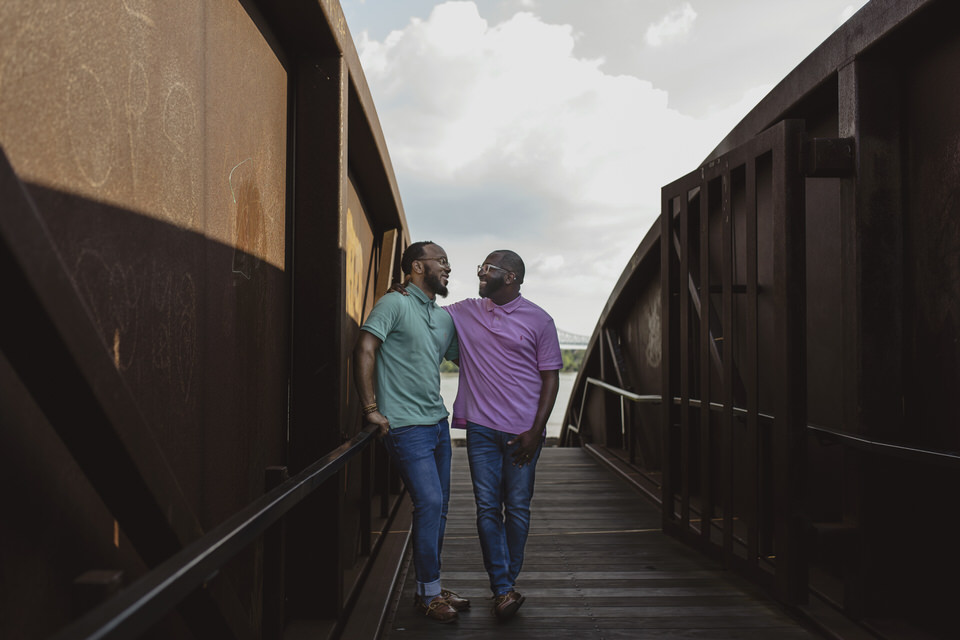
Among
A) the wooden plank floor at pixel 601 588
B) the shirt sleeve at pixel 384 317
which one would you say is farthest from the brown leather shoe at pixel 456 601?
the shirt sleeve at pixel 384 317

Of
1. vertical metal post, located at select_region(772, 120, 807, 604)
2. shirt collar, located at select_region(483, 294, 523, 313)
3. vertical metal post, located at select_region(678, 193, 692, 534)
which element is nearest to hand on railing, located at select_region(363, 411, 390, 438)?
shirt collar, located at select_region(483, 294, 523, 313)

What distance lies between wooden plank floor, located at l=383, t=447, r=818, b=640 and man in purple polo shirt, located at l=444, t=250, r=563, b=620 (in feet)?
0.80

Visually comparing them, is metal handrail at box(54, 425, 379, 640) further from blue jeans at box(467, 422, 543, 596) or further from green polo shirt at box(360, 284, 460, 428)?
blue jeans at box(467, 422, 543, 596)

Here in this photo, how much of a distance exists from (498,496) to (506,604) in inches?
18.7

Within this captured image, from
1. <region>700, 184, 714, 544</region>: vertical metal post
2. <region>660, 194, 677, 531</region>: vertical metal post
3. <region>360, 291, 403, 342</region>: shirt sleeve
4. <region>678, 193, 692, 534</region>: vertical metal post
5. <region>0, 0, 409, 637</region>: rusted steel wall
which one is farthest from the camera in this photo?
<region>660, 194, 677, 531</region>: vertical metal post

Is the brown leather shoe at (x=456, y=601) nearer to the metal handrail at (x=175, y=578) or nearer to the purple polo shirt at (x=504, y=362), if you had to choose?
the purple polo shirt at (x=504, y=362)

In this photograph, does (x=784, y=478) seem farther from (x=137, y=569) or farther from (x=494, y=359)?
(x=137, y=569)

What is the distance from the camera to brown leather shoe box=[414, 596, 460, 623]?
3.08 meters

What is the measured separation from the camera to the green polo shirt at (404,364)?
307 centimetres

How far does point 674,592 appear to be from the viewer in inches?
139

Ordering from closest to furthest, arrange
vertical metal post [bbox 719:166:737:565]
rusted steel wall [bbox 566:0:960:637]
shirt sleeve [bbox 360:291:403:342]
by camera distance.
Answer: rusted steel wall [bbox 566:0:960:637] < shirt sleeve [bbox 360:291:403:342] < vertical metal post [bbox 719:166:737:565]

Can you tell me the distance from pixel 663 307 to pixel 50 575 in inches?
161

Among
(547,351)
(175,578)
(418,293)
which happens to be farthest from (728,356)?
(175,578)

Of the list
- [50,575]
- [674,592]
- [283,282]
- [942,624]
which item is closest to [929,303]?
[942,624]
